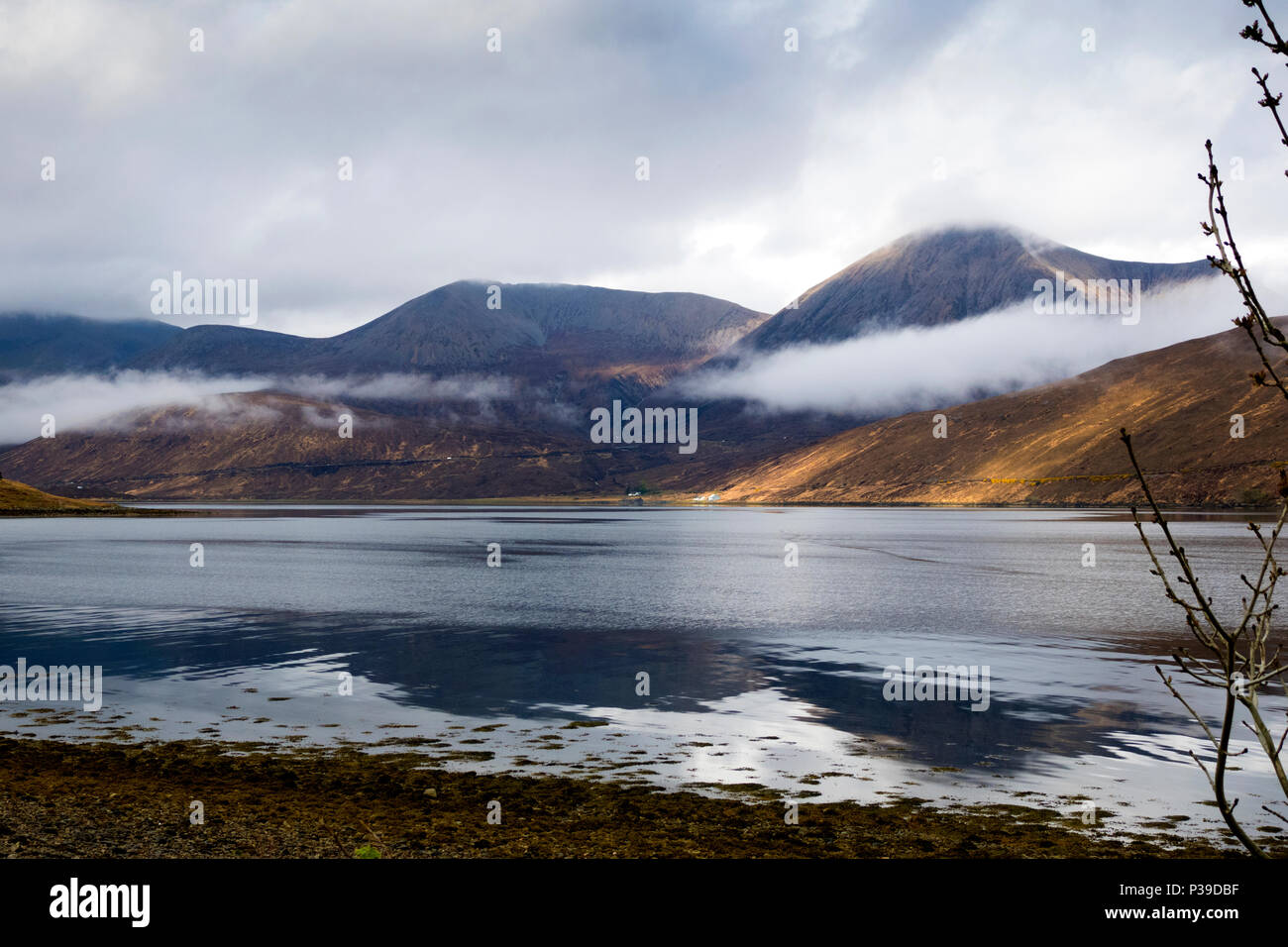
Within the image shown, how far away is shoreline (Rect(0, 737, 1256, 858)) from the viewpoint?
13.5 metres

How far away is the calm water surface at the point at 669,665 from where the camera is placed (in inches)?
776

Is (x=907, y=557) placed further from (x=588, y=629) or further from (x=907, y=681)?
(x=907, y=681)

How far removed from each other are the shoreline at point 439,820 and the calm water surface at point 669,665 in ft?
4.58

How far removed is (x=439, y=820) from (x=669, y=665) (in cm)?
1872

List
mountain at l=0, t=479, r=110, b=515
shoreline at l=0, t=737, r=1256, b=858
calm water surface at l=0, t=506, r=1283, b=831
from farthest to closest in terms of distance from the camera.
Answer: mountain at l=0, t=479, r=110, b=515, calm water surface at l=0, t=506, r=1283, b=831, shoreline at l=0, t=737, r=1256, b=858

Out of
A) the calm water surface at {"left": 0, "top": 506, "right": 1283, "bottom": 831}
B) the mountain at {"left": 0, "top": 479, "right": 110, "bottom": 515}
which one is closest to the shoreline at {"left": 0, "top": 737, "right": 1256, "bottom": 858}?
the calm water surface at {"left": 0, "top": 506, "right": 1283, "bottom": 831}

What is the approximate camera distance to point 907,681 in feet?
97.8

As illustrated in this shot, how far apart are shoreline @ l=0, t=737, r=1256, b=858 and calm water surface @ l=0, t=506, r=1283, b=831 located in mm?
1397

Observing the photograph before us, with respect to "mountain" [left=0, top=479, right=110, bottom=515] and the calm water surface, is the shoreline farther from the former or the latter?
"mountain" [left=0, top=479, right=110, bottom=515]

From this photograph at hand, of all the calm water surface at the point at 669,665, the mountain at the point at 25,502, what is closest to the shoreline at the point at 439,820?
the calm water surface at the point at 669,665
